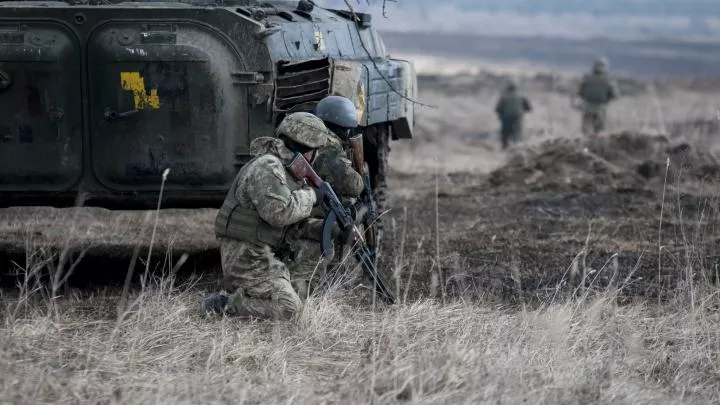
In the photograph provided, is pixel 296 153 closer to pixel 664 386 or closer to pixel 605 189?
pixel 664 386

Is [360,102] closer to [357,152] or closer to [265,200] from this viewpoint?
[357,152]

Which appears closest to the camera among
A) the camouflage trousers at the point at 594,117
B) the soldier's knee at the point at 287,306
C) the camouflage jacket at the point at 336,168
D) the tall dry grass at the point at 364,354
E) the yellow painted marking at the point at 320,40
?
the tall dry grass at the point at 364,354

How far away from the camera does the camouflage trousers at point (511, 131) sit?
989 inches

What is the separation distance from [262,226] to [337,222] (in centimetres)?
61

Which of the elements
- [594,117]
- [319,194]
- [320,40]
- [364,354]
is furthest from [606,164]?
[364,354]

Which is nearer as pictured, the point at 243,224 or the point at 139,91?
the point at 243,224

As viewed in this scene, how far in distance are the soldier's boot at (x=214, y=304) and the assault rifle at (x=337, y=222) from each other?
667 mm

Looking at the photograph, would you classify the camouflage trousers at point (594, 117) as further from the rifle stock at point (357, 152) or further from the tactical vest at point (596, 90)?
the rifle stock at point (357, 152)

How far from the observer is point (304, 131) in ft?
26.9

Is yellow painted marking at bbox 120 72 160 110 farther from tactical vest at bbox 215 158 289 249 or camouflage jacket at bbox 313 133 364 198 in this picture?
tactical vest at bbox 215 158 289 249

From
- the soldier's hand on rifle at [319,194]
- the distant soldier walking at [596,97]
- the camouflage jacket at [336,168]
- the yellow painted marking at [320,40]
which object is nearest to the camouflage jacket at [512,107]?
the distant soldier walking at [596,97]

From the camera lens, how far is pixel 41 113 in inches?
366

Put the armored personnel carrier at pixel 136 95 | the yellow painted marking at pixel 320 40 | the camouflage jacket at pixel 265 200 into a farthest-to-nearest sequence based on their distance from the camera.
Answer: the yellow painted marking at pixel 320 40, the armored personnel carrier at pixel 136 95, the camouflage jacket at pixel 265 200

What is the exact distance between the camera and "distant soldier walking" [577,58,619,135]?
25.2 m
